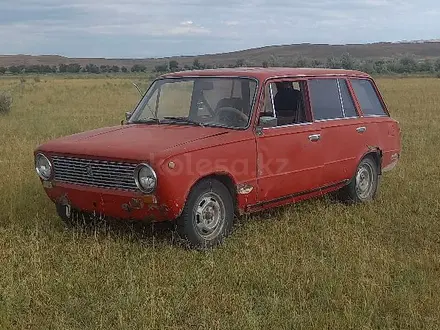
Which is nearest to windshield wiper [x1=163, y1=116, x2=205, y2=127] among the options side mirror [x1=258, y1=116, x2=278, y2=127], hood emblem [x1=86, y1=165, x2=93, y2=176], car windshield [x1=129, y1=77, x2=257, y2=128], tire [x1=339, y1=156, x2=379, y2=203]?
car windshield [x1=129, y1=77, x2=257, y2=128]

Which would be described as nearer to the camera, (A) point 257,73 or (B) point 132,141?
(B) point 132,141

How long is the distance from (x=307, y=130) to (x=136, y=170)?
7.46ft

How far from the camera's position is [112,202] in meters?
5.52

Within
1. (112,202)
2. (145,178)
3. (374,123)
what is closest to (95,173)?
(112,202)

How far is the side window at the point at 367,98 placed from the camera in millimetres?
7879

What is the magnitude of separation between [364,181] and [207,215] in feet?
9.61

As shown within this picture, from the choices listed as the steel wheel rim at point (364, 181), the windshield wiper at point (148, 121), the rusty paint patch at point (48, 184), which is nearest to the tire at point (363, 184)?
the steel wheel rim at point (364, 181)

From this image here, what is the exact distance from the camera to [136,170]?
5.31 m

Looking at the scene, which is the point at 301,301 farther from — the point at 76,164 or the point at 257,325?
the point at 76,164

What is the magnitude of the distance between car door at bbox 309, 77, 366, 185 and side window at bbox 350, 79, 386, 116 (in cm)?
24

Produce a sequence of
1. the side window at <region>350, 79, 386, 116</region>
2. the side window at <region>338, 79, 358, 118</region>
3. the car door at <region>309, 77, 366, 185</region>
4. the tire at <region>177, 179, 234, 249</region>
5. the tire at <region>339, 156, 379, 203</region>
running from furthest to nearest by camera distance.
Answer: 1. the side window at <region>350, 79, 386, 116</region>
2. the tire at <region>339, 156, 379, 203</region>
3. the side window at <region>338, 79, 358, 118</region>
4. the car door at <region>309, 77, 366, 185</region>
5. the tire at <region>177, 179, 234, 249</region>

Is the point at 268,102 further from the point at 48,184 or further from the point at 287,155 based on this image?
the point at 48,184

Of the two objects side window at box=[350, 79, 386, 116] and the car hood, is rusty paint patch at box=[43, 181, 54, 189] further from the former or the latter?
side window at box=[350, 79, 386, 116]

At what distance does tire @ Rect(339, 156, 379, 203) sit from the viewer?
7.65m
